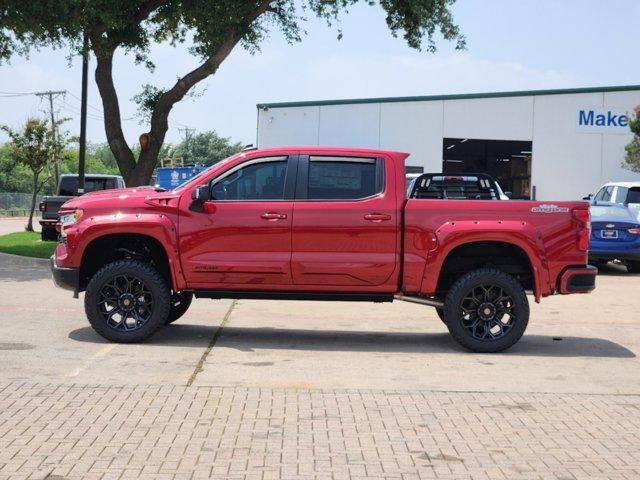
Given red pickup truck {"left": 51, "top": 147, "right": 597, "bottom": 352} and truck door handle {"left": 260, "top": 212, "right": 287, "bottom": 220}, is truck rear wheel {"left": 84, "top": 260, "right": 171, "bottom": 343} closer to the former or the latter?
red pickup truck {"left": 51, "top": 147, "right": 597, "bottom": 352}

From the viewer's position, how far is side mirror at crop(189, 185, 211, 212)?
9.48 metres

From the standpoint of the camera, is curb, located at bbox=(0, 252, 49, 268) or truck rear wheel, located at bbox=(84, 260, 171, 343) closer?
truck rear wheel, located at bbox=(84, 260, 171, 343)

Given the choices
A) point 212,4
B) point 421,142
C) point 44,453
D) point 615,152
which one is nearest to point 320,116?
point 421,142

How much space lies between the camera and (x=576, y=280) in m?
9.57

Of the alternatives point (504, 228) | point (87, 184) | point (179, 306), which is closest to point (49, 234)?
point (87, 184)

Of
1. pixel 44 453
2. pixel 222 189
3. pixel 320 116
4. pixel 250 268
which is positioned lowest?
pixel 44 453

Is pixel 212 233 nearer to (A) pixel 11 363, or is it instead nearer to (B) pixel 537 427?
(A) pixel 11 363

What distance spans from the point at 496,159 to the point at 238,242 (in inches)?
1366

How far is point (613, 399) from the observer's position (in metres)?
7.55

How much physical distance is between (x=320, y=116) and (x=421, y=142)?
14.2 feet

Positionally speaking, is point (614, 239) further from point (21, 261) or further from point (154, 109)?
point (21, 261)

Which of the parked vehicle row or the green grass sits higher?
the parked vehicle row

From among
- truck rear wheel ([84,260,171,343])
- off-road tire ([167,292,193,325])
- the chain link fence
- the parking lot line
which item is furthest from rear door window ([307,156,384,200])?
the chain link fence

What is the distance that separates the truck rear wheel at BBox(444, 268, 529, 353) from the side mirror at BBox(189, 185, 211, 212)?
2.62 metres
